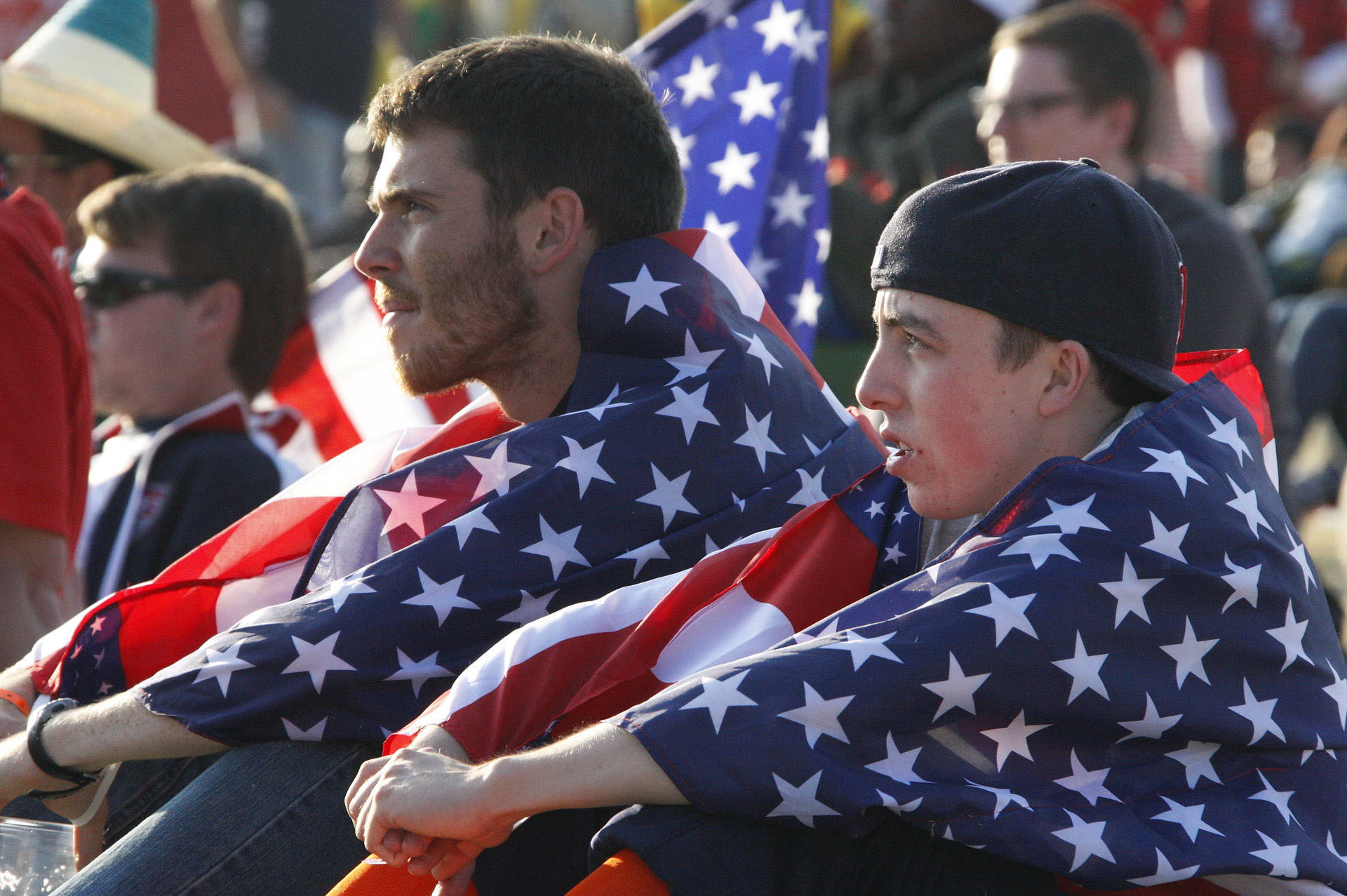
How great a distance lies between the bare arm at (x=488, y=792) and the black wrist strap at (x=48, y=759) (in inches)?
28.9

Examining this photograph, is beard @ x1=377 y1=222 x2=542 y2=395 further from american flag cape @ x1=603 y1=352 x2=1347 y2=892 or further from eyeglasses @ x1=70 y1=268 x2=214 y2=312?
eyeglasses @ x1=70 y1=268 x2=214 y2=312

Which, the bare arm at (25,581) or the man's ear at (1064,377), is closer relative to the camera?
the man's ear at (1064,377)

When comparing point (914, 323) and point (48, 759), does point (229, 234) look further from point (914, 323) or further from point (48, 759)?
point (914, 323)

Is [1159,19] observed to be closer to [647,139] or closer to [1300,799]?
[647,139]

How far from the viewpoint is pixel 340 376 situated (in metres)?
4.74

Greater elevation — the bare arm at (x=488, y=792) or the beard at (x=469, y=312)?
the beard at (x=469, y=312)

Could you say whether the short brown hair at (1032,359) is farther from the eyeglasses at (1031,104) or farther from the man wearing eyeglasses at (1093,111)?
the eyeglasses at (1031,104)

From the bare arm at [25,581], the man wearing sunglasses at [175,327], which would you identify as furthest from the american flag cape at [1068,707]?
the man wearing sunglasses at [175,327]

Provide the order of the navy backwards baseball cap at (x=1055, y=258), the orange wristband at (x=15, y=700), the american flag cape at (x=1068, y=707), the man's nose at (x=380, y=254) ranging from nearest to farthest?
the american flag cape at (x=1068, y=707) → the navy backwards baseball cap at (x=1055, y=258) → the orange wristband at (x=15, y=700) → the man's nose at (x=380, y=254)

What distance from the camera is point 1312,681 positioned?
6.44ft

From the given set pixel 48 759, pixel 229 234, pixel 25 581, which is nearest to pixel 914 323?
pixel 48 759

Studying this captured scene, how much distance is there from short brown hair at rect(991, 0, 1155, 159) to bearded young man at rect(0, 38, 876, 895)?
1.94 meters

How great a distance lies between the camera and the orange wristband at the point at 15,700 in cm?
268

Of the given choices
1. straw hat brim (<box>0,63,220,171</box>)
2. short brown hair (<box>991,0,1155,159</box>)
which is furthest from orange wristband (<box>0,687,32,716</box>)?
short brown hair (<box>991,0,1155,159</box>)
